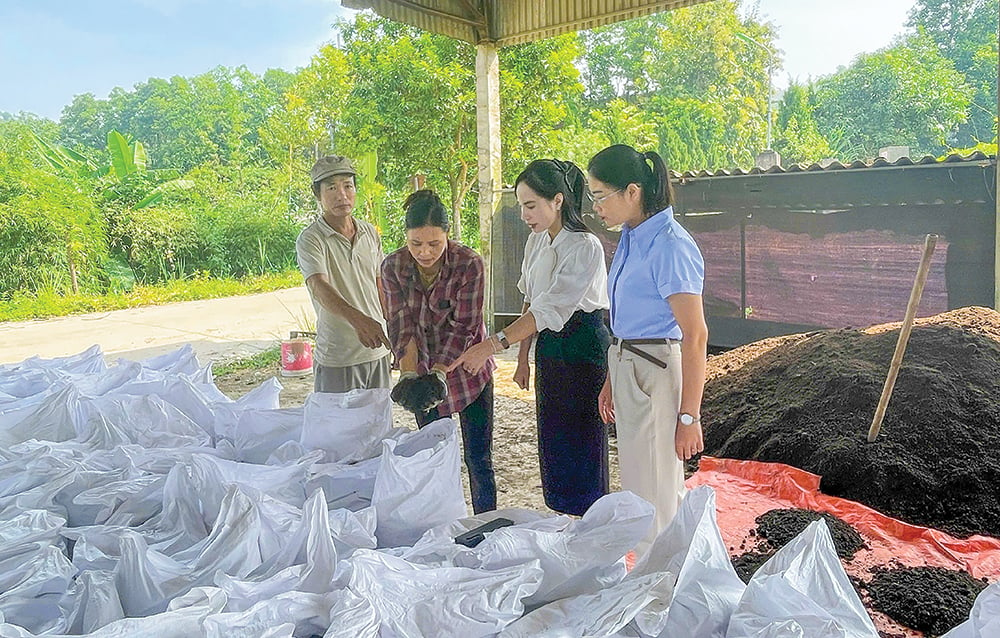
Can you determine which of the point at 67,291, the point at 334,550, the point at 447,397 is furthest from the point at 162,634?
the point at 67,291

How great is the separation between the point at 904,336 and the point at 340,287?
2.34m

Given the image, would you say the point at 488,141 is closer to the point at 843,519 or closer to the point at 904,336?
the point at 904,336

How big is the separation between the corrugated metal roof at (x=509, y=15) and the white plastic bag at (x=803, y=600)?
4.17 metres

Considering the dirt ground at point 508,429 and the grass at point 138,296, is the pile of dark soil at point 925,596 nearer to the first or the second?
the dirt ground at point 508,429

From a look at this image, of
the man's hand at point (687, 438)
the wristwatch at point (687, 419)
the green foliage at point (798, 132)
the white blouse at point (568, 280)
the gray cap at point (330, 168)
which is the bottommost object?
the man's hand at point (687, 438)

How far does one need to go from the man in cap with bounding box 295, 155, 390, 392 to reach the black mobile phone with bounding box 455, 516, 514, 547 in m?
1.34

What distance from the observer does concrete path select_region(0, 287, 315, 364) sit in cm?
743

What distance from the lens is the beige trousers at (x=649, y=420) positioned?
6.50 ft

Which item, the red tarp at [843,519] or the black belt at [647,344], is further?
the red tarp at [843,519]

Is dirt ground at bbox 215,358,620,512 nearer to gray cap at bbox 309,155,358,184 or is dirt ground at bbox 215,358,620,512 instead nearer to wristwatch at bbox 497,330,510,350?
wristwatch at bbox 497,330,510,350

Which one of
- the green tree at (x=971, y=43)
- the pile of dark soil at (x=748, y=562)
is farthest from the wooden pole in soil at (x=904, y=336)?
the green tree at (x=971, y=43)

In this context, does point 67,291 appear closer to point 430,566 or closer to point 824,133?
point 430,566

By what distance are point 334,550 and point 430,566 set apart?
165 mm

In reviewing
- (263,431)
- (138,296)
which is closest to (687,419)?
(263,431)
